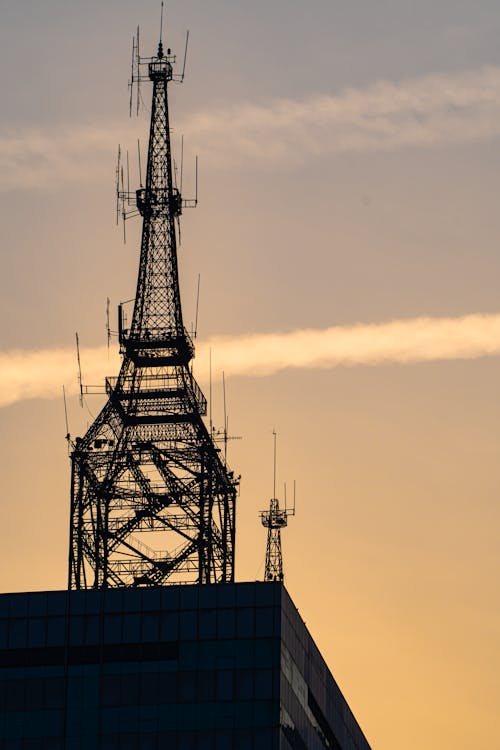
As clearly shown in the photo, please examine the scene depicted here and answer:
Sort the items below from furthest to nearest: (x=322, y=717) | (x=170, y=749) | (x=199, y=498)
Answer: (x=199, y=498)
(x=322, y=717)
(x=170, y=749)

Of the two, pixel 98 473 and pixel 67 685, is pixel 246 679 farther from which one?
pixel 98 473

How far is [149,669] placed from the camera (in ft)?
517

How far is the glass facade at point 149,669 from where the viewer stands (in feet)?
511

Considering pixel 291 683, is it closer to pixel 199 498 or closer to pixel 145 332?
pixel 199 498

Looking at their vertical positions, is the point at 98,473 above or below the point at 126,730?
above

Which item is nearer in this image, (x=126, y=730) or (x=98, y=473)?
(x=126, y=730)

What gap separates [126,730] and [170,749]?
3481 millimetres

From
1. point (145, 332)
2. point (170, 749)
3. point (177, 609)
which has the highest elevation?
point (145, 332)

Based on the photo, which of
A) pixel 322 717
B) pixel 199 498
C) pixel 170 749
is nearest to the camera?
pixel 170 749

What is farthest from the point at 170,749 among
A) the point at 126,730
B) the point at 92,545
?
the point at 92,545

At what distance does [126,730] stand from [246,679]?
9.06 meters

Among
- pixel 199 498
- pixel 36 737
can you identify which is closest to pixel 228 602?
pixel 36 737

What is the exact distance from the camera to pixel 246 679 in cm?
15600

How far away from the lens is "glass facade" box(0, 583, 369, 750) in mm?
155625
